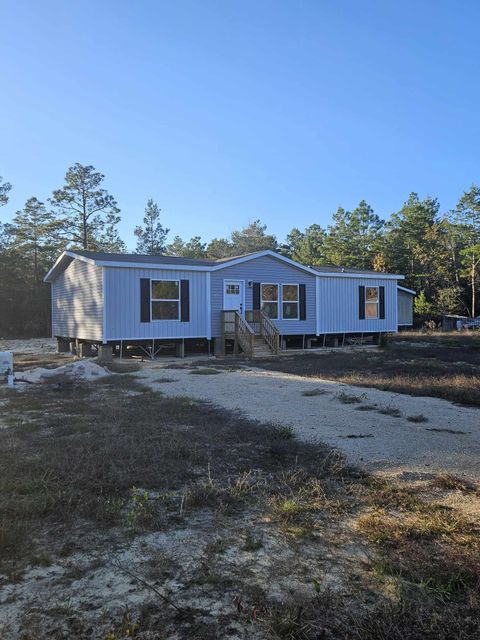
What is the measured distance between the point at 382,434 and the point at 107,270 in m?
10.7

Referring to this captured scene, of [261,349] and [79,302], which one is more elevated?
[79,302]

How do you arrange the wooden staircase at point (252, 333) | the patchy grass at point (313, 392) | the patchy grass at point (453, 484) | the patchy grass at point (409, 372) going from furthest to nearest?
the wooden staircase at point (252, 333) < the patchy grass at point (409, 372) < the patchy grass at point (313, 392) < the patchy grass at point (453, 484)

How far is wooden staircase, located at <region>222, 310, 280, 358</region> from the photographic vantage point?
15.4m

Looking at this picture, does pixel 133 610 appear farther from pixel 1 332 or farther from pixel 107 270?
pixel 1 332

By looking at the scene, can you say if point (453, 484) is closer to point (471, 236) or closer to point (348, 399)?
point (348, 399)

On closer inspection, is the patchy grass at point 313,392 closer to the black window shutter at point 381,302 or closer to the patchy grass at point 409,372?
the patchy grass at point 409,372

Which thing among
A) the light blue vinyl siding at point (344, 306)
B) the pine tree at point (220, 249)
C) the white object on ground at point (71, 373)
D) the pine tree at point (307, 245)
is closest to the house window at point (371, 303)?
the light blue vinyl siding at point (344, 306)

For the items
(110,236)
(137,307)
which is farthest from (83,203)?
(137,307)

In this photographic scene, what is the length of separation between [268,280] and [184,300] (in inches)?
138

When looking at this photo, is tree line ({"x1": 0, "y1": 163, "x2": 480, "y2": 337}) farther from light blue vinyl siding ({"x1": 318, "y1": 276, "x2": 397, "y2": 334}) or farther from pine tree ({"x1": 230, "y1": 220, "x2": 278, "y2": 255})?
light blue vinyl siding ({"x1": 318, "y1": 276, "x2": 397, "y2": 334})

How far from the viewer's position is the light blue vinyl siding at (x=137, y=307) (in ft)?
47.1

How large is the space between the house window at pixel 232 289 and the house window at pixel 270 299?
104 cm

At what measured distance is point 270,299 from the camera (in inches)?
699

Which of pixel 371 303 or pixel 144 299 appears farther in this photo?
pixel 371 303
